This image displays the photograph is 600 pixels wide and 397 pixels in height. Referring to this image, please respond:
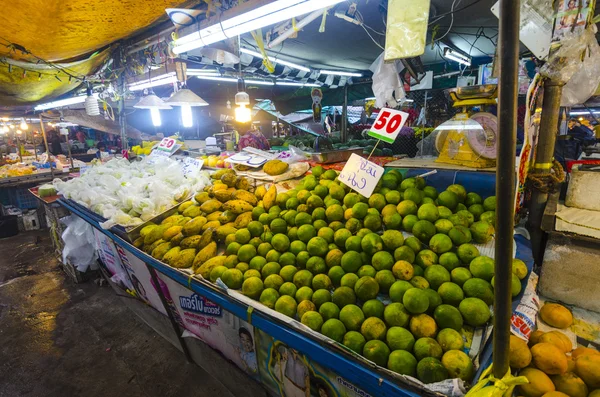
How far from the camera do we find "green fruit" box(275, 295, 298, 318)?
5.99 ft

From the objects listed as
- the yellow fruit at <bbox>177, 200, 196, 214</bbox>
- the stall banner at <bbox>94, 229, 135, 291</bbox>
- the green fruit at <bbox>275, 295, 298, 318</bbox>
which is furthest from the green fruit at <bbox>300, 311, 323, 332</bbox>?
the stall banner at <bbox>94, 229, 135, 291</bbox>

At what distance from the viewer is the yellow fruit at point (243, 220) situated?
2.71 m

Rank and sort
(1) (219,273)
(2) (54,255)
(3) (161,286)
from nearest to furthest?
(1) (219,273) < (3) (161,286) < (2) (54,255)

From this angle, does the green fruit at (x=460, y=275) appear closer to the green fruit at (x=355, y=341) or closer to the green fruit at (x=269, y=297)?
the green fruit at (x=355, y=341)

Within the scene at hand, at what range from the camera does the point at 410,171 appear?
2.66 metres

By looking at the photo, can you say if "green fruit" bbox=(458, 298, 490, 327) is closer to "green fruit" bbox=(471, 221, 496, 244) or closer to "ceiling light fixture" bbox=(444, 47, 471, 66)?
"green fruit" bbox=(471, 221, 496, 244)

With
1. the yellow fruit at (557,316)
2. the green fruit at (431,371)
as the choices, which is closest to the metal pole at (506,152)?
the green fruit at (431,371)

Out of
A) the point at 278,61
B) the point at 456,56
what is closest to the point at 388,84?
the point at 278,61

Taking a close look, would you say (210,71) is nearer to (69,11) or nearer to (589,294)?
(69,11)

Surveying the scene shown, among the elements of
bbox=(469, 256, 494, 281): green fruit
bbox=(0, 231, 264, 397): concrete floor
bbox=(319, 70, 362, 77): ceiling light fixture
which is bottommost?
bbox=(0, 231, 264, 397): concrete floor

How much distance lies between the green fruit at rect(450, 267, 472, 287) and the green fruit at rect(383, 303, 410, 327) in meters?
0.36

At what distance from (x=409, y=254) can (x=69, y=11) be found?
364cm

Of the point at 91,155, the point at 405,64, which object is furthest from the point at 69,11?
the point at 91,155

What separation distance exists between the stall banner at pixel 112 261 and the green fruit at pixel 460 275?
381cm
